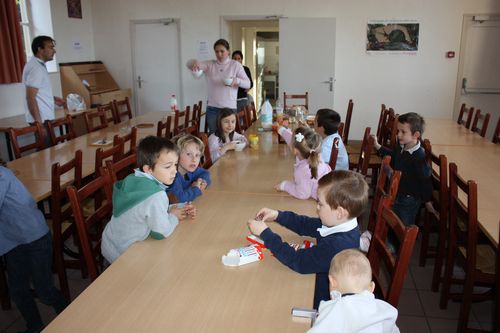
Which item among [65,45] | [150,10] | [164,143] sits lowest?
[164,143]

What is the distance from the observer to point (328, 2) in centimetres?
683

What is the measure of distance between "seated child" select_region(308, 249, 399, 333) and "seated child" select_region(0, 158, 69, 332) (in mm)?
1525

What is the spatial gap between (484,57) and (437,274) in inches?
207

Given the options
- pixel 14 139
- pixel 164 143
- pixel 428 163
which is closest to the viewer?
pixel 164 143

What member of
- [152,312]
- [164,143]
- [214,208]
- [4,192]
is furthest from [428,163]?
[4,192]

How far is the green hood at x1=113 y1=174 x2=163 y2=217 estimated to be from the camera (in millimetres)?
1798

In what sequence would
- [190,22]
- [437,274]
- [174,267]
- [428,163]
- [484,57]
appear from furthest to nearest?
[190,22] → [484,57] → [428,163] → [437,274] → [174,267]

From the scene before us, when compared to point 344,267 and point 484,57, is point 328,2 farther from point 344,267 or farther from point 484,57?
point 344,267

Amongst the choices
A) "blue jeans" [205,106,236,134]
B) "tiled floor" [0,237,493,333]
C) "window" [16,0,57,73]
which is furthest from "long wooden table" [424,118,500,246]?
"window" [16,0,57,73]

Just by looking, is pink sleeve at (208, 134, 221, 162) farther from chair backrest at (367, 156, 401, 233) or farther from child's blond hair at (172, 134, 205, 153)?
chair backrest at (367, 156, 401, 233)

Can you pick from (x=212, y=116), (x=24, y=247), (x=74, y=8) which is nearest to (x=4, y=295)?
(x=24, y=247)

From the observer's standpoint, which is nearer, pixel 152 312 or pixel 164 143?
pixel 152 312

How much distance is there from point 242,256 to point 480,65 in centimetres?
660

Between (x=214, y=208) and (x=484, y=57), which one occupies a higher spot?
(x=484, y=57)
